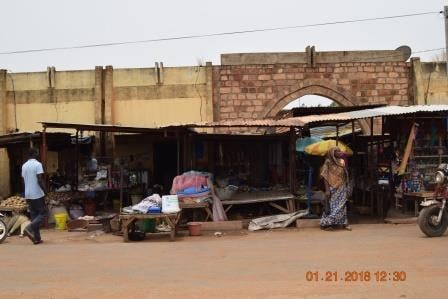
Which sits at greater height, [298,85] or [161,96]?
[298,85]

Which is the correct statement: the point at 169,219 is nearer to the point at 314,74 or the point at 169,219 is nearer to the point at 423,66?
the point at 314,74

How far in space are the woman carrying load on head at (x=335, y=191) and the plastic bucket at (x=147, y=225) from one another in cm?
347

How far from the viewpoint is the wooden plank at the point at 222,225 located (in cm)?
1216

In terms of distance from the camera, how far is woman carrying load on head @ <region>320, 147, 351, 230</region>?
11.9 meters

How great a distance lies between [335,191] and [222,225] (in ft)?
8.16

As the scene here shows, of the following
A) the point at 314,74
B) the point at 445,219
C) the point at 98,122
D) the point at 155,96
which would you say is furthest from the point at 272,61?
the point at 445,219

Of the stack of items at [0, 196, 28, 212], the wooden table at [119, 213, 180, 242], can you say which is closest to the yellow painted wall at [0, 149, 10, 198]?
the stack of items at [0, 196, 28, 212]

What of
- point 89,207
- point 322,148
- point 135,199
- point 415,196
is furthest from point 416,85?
point 89,207

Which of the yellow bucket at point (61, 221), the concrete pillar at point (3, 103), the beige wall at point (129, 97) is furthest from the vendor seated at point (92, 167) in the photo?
the concrete pillar at point (3, 103)

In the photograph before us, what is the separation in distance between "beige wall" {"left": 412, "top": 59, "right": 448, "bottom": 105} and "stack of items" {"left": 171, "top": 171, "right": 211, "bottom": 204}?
10139 millimetres

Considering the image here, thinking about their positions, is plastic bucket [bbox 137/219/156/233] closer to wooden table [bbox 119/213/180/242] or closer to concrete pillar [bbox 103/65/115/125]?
wooden table [bbox 119/213/180/242]

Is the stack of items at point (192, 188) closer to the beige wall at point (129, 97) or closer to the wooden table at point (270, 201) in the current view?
Answer: the wooden table at point (270, 201)

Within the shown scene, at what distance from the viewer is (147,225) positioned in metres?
11.3
